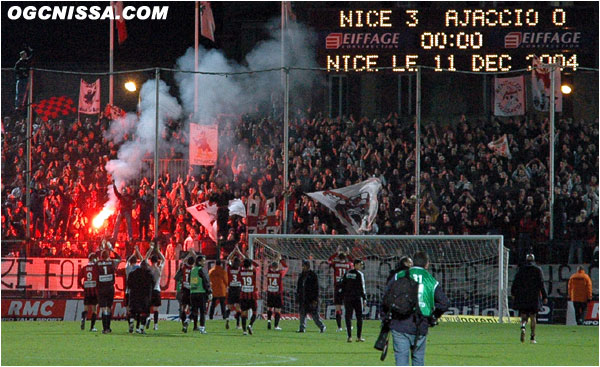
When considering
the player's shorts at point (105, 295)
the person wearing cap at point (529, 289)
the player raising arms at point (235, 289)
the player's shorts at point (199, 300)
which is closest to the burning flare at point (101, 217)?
the player raising arms at point (235, 289)

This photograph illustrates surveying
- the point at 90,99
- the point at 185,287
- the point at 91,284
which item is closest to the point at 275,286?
the point at 185,287

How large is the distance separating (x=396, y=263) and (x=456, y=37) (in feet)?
23.7

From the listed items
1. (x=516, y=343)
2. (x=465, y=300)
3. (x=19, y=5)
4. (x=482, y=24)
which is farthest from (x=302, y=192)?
(x=19, y=5)

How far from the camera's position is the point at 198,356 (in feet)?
Answer: 56.0

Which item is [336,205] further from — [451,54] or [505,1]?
[505,1]

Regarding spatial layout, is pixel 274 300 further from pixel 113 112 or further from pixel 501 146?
pixel 113 112

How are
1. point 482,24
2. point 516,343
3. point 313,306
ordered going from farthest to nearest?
point 482,24 → point 313,306 → point 516,343

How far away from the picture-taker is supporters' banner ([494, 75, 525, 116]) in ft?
94.0

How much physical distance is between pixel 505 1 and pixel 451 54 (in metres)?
2.19

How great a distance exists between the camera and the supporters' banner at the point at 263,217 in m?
28.2

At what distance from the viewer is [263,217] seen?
28406mm

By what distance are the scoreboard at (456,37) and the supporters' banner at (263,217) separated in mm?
5785

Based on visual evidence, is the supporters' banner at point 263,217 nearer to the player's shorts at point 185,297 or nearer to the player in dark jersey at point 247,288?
the player in dark jersey at point 247,288

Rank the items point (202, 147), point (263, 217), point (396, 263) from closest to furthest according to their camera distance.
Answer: point (202, 147) < point (263, 217) < point (396, 263)
